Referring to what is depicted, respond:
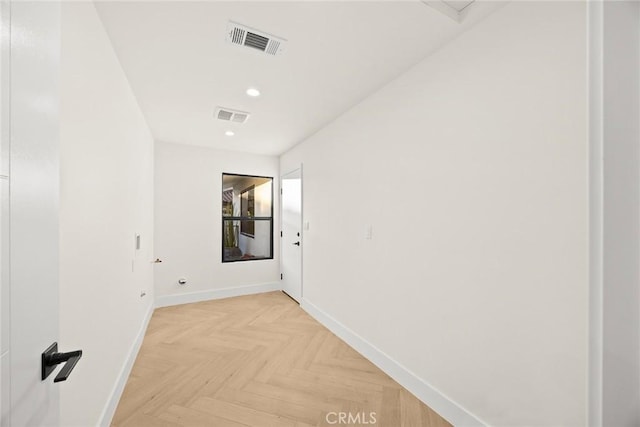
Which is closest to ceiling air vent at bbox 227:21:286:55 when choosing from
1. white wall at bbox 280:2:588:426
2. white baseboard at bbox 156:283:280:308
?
white wall at bbox 280:2:588:426

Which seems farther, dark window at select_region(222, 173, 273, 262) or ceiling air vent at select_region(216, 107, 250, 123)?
dark window at select_region(222, 173, 273, 262)

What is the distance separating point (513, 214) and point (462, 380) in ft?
3.65

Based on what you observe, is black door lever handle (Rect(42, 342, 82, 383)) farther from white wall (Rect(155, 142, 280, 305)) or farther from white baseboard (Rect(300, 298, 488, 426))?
white wall (Rect(155, 142, 280, 305))

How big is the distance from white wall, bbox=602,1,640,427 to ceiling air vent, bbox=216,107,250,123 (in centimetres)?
289

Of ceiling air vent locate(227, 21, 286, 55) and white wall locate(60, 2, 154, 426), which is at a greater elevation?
ceiling air vent locate(227, 21, 286, 55)

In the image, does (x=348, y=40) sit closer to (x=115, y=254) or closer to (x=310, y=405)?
(x=115, y=254)

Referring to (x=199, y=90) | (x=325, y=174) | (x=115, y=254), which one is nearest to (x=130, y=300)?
(x=115, y=254)

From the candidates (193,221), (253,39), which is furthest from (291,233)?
(253,39)

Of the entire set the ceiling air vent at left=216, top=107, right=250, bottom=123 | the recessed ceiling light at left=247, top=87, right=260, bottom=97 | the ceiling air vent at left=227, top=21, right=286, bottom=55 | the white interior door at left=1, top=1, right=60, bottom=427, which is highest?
the ceiling air vent at left=227, top=21, right=286, bottom=55

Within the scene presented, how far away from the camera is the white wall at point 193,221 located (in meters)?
4.18

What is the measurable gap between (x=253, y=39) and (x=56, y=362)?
1928mm

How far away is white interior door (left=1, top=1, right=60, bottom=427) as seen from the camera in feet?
1.89

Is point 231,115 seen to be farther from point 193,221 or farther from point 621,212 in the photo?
point 621,212

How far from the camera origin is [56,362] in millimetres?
745
